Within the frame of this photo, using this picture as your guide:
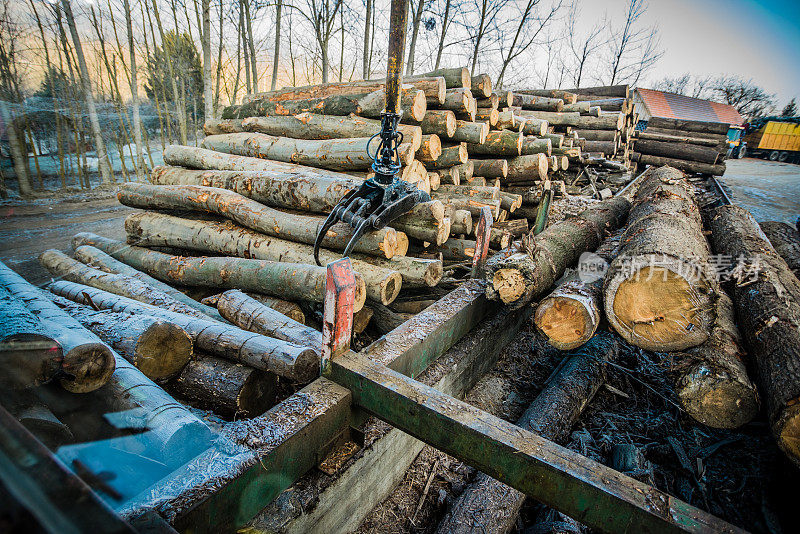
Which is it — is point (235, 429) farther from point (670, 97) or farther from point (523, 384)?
point (670, 97)

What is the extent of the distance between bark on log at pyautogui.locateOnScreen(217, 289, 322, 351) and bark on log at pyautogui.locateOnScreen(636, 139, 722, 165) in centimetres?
1192

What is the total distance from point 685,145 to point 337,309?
1452 cm

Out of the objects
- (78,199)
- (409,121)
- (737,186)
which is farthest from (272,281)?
(737,186)

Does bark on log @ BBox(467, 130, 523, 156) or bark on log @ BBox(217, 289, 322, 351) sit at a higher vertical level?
bark on log @ BBox(467, 130, 523, 156)

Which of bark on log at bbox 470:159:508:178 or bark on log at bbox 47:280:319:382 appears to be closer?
bark on log at bbox 47:280:319:382

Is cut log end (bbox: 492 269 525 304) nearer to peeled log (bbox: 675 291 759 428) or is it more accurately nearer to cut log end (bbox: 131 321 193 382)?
peeled log (bbox: 675 291 759 428)

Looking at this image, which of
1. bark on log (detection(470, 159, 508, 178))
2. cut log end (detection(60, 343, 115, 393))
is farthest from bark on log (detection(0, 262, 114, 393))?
bark on log (detection(470, 159, 508, 178))

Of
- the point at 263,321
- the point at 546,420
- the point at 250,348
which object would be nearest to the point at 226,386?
the point at 250,348

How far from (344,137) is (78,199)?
27.5ft

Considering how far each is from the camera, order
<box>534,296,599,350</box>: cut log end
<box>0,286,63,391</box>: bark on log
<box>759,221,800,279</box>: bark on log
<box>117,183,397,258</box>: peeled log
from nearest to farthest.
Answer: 1. <box>0,286,63,391</box>: bark on log
2. <box>534,296,599,350</box>: cut log end
3. <box>117,183,397,258</box>: peeled log
4. <box>759,221,800,279</box>: bark on log

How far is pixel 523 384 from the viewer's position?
3467 mm

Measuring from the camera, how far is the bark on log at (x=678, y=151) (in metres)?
11.3

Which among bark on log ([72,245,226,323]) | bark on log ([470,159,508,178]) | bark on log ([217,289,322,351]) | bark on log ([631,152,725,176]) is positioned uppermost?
bark on log ([631,152,725,176])

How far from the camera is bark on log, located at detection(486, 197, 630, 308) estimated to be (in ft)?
9.53
